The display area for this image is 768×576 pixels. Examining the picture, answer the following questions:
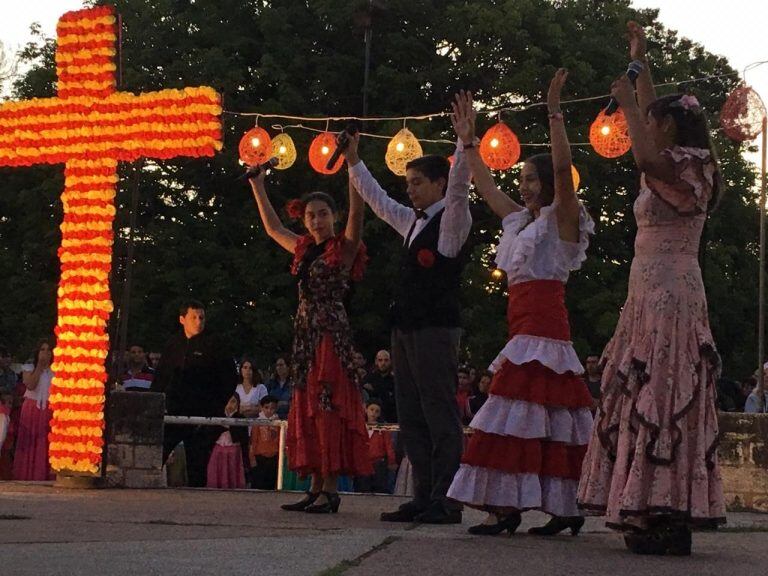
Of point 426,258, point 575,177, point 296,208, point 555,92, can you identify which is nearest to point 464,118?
point 555,92

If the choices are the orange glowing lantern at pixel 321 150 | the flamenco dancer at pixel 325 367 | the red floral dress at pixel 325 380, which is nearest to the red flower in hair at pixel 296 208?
the flamenco dancer at pixel 325 367

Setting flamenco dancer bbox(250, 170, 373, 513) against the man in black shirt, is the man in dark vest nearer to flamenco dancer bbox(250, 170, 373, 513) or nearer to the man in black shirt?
Result: flamenco dancer bbox(250, 170, 373, 513)

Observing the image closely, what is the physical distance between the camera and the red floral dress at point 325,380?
874cm

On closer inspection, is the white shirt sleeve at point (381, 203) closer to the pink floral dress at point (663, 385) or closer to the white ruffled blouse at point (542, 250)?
the white ruffled blouse at point (542, 250)

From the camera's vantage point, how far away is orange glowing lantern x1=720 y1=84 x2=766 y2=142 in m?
15.0

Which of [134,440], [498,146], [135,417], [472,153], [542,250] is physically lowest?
[134,440]

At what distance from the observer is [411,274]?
8148mm

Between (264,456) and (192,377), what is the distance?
68.5 inches

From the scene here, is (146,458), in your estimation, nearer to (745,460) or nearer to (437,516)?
(437,516)

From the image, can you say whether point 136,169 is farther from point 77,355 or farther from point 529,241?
point 529,241

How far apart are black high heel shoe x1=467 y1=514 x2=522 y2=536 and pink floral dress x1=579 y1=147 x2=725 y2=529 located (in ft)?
2.20

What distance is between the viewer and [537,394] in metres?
7.27

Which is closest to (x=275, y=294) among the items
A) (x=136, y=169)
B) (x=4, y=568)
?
(x=136, y=169)

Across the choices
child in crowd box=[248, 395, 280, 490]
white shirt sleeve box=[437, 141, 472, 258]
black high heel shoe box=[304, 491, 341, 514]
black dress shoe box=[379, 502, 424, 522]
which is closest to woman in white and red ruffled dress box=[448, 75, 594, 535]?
white shirt sleeve box=[437, 141, 472, 258]
